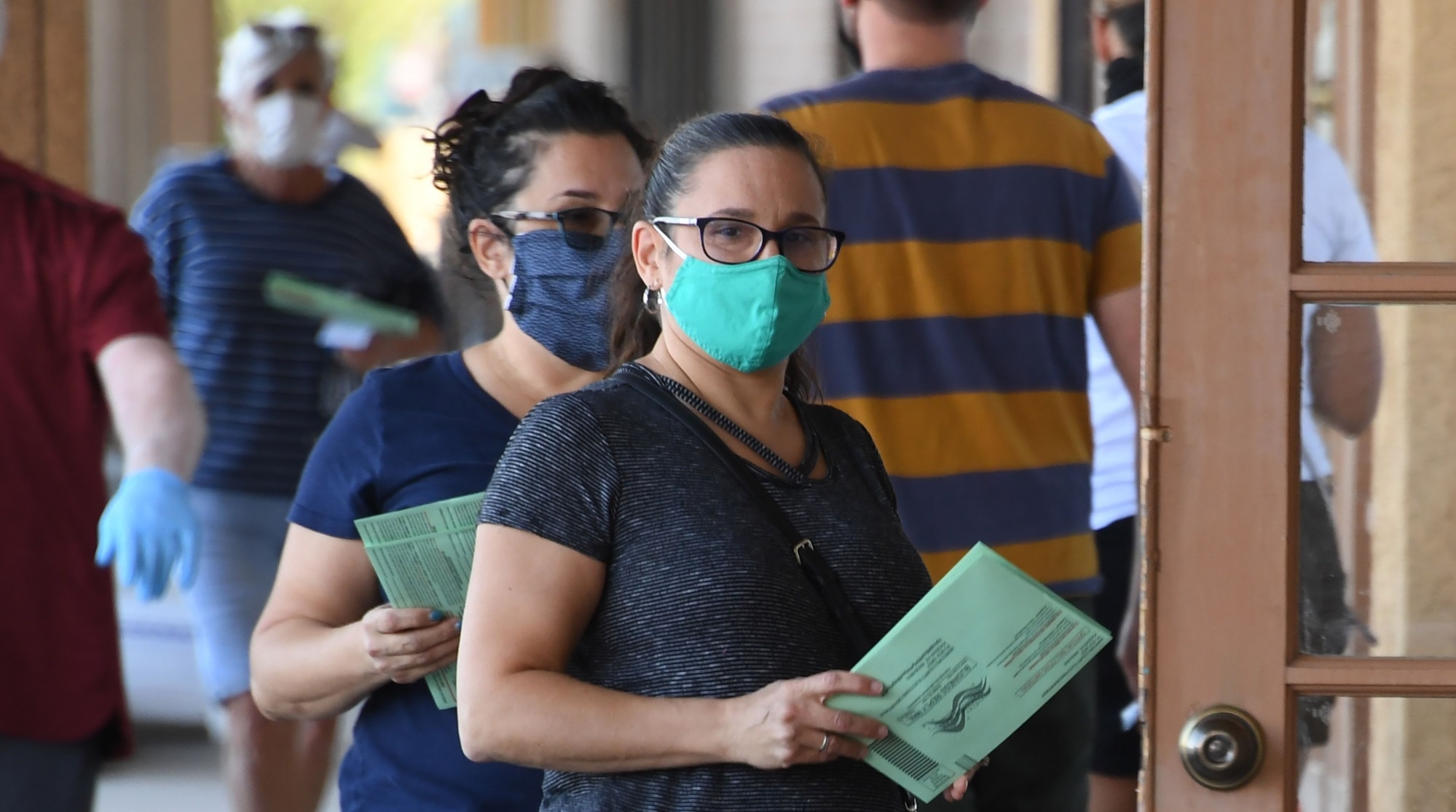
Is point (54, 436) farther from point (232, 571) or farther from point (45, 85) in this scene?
point (45, 85)

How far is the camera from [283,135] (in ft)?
12.7

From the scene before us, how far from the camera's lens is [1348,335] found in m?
1.58

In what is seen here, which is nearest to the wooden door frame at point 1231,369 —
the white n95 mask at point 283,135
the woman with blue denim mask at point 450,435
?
the woman with blue denim mask at point 450,435

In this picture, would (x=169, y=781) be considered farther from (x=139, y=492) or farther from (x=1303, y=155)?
(x=1303, y=155)

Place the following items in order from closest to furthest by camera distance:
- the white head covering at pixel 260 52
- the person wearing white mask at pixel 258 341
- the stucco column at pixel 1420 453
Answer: the stucco column at pixel 1420 453, the person wearing white mask at pixel 258 341, the white head covering at pixel 260 52

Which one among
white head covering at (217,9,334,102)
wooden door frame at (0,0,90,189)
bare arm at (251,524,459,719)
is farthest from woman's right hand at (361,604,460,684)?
wooden door frame at (0,0,90,189)

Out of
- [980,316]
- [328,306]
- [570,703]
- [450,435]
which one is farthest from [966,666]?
[328,306]

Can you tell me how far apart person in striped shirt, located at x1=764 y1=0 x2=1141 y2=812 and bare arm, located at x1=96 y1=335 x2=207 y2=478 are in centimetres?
88

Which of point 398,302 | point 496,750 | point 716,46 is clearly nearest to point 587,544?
point 496,750

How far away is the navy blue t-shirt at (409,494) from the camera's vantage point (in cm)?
180

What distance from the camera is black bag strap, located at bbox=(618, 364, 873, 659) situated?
4.72 ft

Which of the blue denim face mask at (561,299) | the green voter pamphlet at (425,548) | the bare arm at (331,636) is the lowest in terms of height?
the bare arm at (331,636)

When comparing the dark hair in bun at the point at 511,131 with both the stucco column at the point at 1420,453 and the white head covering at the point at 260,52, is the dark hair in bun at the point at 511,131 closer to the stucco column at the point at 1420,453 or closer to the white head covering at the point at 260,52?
the stucco column at the point at 1420,453

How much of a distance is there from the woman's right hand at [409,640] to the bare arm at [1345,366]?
873 mm
